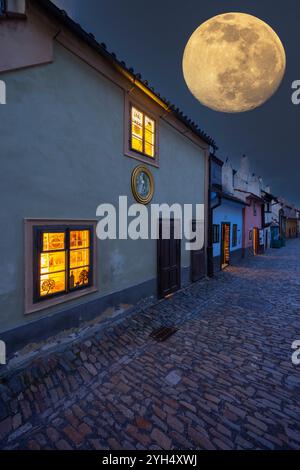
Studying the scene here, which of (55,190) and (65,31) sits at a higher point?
(65,31)

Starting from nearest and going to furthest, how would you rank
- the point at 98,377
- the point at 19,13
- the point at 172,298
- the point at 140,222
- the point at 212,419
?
the point at 212,419 < the point at 19,13 < the point at 98,377 < the point at 140,222 < the point at 172,298

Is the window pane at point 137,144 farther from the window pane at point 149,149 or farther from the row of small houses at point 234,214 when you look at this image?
the row of small houses at point 234,214

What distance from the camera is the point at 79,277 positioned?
16.2 feet

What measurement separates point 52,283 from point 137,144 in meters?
4.64

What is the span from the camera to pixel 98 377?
389 cm

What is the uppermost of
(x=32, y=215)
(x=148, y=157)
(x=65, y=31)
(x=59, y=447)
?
(x=65, y=31)

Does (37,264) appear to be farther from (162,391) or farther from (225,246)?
(225,246)

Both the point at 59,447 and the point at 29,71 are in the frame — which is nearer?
the point at 59,447

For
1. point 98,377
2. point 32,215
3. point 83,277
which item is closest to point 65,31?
point 32,215

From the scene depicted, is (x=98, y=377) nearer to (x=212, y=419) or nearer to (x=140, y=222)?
(x=212, y=419)

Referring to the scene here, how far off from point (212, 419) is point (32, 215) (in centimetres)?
437

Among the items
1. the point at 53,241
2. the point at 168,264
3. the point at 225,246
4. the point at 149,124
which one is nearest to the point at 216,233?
the point at 225,246

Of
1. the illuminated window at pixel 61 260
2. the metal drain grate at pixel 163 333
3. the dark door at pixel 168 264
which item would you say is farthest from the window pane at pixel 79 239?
the dark door at pixel 168 264

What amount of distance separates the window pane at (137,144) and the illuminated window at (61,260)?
3.00 m
